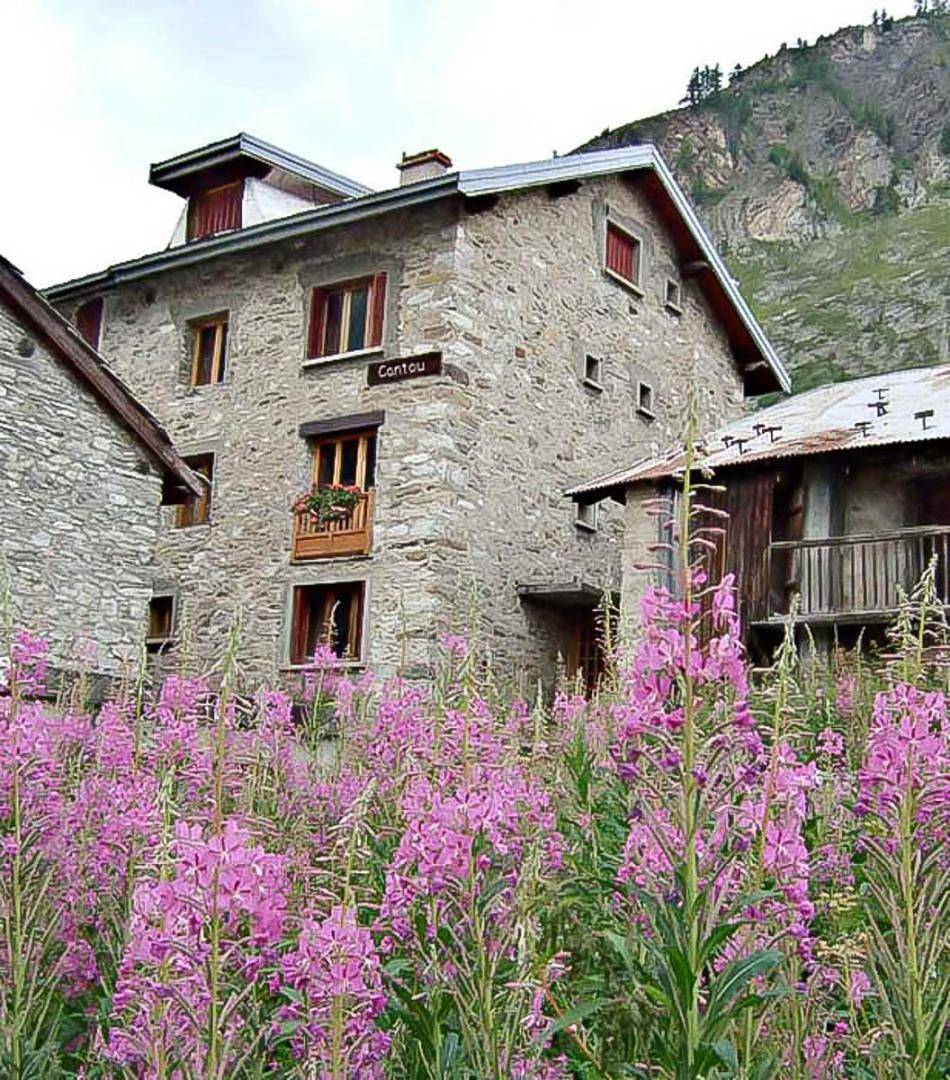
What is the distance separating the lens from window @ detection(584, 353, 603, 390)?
20.9 m

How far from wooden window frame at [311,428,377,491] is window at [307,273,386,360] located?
130cm

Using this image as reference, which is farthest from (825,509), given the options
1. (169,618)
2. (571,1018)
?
(571,1018)

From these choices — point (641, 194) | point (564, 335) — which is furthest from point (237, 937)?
point (641, 194)

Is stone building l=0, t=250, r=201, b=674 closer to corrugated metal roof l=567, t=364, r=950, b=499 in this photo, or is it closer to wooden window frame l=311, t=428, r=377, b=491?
wooden window frame l=311, t=428, r=377, b=491

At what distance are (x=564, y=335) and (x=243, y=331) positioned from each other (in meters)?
5.00

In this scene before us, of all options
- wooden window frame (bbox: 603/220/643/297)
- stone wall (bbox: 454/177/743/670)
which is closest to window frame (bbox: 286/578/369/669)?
stone wall (bbox: 454/177/743/670)

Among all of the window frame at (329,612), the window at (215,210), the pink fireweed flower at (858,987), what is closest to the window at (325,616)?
the window frame at (329,612)

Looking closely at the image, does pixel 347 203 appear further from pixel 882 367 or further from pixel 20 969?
pixel 882 367

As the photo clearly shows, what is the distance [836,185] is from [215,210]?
251ft

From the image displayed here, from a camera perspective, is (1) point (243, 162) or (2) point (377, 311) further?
(1) point (243, 162)

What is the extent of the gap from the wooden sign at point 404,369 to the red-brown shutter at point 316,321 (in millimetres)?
1251

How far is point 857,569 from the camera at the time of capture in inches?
651

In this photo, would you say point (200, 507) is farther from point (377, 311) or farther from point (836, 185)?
point (836, 185)

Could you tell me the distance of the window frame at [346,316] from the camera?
19188 millimetres
